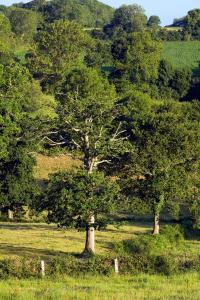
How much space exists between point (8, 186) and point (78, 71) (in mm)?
48502

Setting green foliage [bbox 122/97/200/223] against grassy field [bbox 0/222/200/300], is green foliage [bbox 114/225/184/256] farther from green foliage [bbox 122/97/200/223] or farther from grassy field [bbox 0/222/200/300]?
grassy field [bbox 0/222/200/300]

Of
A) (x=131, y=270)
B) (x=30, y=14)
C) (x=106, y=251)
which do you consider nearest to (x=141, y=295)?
(x=131, y=270)

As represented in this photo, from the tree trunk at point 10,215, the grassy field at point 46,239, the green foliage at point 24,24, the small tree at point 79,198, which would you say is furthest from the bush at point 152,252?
the green foliage at point 24,24

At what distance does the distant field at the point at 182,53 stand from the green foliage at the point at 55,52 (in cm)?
3410

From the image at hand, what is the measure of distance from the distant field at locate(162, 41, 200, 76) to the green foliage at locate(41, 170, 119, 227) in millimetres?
114714

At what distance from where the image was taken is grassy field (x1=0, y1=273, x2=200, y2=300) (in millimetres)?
22047

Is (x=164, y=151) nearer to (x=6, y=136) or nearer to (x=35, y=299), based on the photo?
(x=6, y=136)

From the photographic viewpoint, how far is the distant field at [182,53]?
157m

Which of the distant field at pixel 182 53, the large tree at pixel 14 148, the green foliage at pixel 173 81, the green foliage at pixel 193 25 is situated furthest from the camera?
the green foliage at pixel 193 25

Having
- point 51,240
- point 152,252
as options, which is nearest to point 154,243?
point 152,252

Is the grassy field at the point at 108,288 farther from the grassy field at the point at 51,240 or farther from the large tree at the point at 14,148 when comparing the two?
the large tree at the point at 14,148

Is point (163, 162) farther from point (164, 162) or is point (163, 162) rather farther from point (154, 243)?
point (154, 243)

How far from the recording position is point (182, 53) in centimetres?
16612

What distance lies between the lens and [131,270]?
99.0ft
